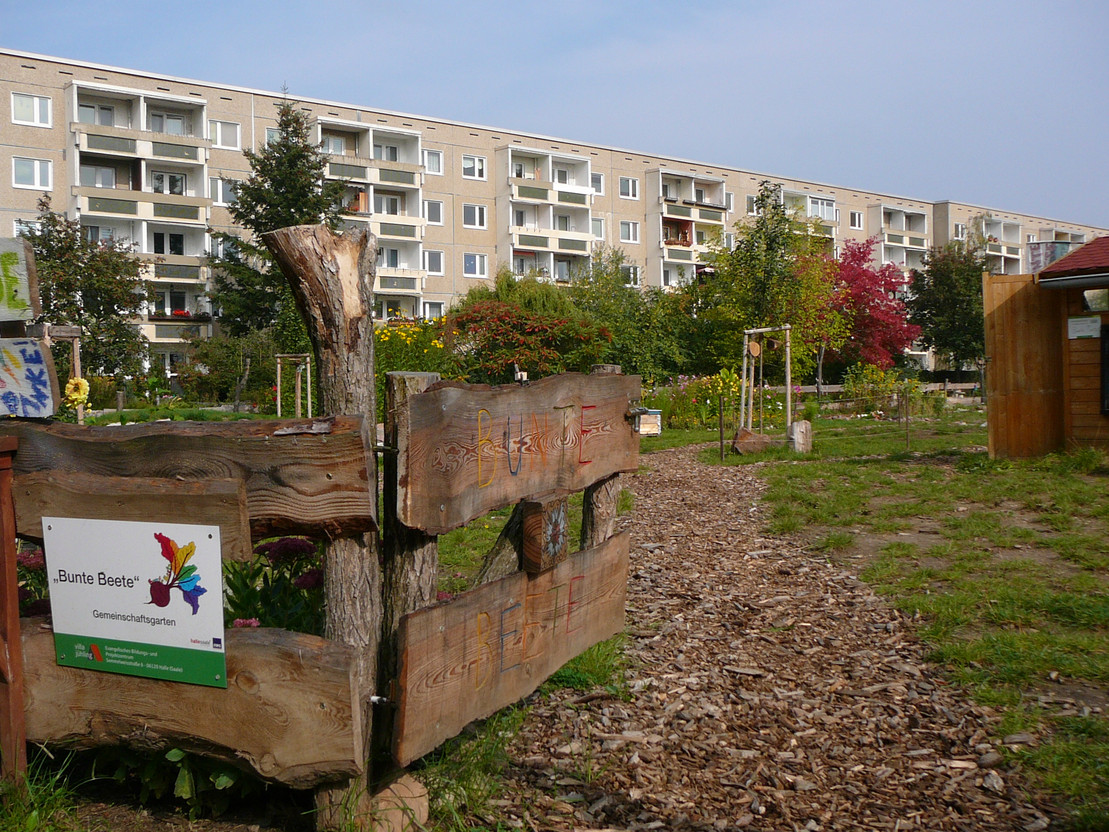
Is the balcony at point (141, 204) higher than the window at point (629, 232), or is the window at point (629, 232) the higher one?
the window at point (629, 232)

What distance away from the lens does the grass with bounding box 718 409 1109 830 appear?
13.3 ft

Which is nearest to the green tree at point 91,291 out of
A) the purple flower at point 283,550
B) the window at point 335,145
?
the window at point 335,145

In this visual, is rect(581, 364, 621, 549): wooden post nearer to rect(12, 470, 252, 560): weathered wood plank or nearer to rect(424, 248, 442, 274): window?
rect(12, 470, 252, 560): weathered wood plank

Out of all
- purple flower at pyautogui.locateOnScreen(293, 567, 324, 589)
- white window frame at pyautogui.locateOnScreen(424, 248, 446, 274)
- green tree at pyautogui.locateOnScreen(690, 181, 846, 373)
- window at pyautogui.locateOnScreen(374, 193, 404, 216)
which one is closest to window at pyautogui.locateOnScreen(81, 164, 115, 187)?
window at pyautogui.locateOnScreen(374, 193, 404, 216)

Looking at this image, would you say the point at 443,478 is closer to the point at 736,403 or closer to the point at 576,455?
the point at 576,455

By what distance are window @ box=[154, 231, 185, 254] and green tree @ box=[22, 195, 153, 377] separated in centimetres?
1198

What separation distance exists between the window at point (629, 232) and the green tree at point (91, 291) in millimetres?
33899

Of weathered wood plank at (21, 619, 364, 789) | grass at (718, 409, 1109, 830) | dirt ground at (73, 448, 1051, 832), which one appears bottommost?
dirt ground at (73, 448, 1051, 832)

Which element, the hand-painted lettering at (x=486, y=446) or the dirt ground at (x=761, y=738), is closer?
the dirt ground at (x=761, y=738)

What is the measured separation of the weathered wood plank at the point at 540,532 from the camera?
380cm

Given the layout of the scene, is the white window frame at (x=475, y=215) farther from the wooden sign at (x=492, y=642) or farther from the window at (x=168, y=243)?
the wooden sign at (x=492, y=642)

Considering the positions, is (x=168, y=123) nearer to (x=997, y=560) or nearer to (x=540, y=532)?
(x=997, y=560)

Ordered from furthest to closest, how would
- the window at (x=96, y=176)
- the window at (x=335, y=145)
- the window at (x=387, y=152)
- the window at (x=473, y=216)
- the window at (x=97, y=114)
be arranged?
the window at (x=473, y=216) → the window at (x=387, y=152) → the window at (x=335, y=145) → the window at (x=96, y=176) → the window at (x=97, y=114)

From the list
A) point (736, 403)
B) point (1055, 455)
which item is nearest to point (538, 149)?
point (736, 403)
